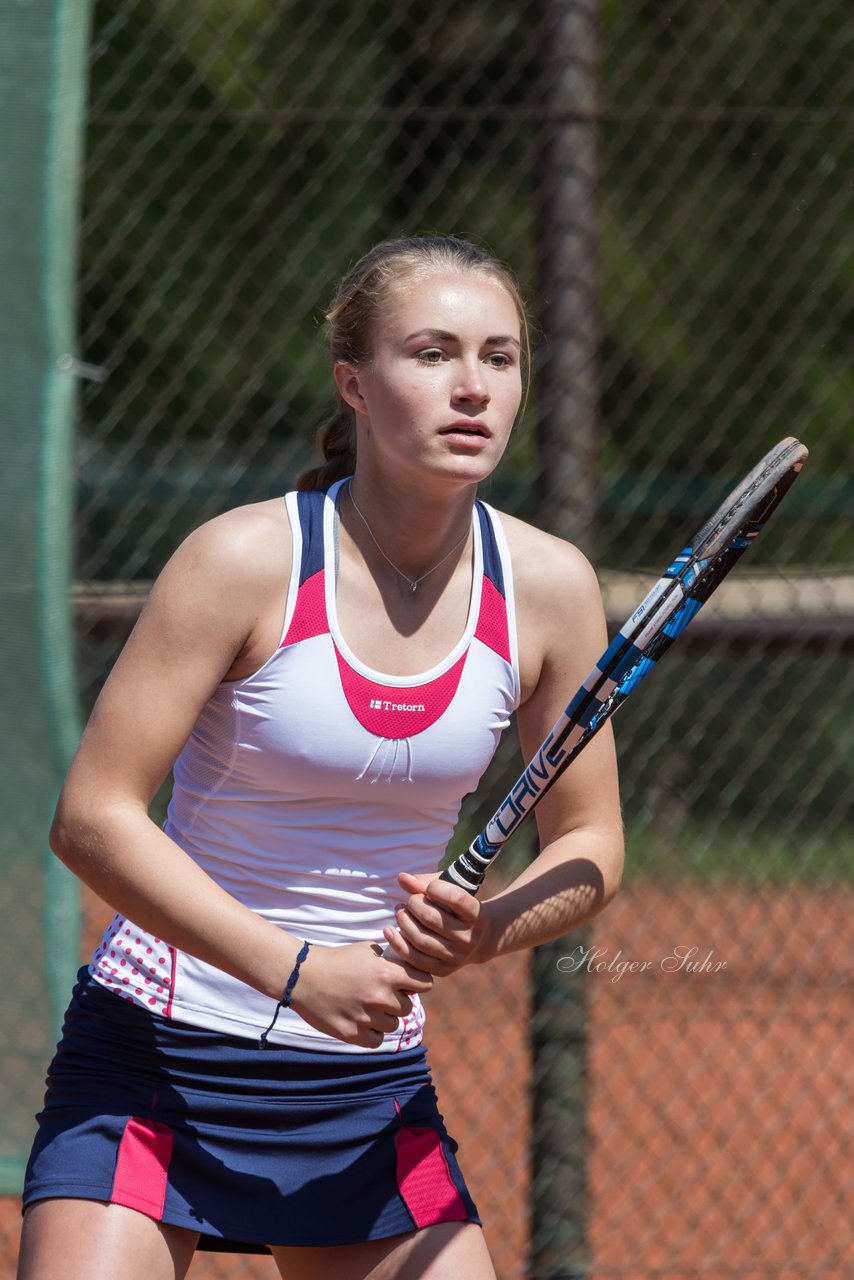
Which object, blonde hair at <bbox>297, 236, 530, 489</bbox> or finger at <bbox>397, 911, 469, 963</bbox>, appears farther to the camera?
blonde hair at <bbox>297, 236, 530, 489</bbox>

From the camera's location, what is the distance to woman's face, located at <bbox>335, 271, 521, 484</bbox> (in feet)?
6.20

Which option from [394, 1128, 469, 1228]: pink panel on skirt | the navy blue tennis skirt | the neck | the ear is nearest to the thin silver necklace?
the neck

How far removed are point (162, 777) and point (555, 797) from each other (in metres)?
0.57

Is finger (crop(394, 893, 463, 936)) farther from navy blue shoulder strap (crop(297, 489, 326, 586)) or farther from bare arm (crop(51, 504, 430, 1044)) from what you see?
navy blue shoulder strap (crop(297, 489, 326, 586))

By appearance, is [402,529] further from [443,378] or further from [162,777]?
[162,777]

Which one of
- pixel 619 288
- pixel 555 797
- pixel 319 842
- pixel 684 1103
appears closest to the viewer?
pixel 319 842

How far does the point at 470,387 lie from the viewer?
1.89 meters

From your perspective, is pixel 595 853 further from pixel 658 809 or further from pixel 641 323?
pixel 641 323

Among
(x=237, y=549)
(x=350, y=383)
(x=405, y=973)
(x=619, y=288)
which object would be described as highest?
(x=619, y=288)

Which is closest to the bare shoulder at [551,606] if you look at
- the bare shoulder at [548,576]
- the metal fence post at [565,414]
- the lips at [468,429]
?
the bare shoulder at [548,576]

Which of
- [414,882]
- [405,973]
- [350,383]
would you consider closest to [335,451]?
[350,383]

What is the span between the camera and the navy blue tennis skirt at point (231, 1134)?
188 cm

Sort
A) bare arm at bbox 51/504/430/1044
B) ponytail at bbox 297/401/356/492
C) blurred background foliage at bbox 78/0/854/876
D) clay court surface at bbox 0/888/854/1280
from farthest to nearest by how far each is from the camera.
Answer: blurred background foliage at bbox 78/0/854/876
clay court surface at bbox 0/888/854/1280
ponytail at bbox 297/401/356/492
bare arm at bbox 51/504/430/1044

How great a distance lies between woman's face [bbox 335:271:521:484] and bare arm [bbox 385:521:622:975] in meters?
0.19
